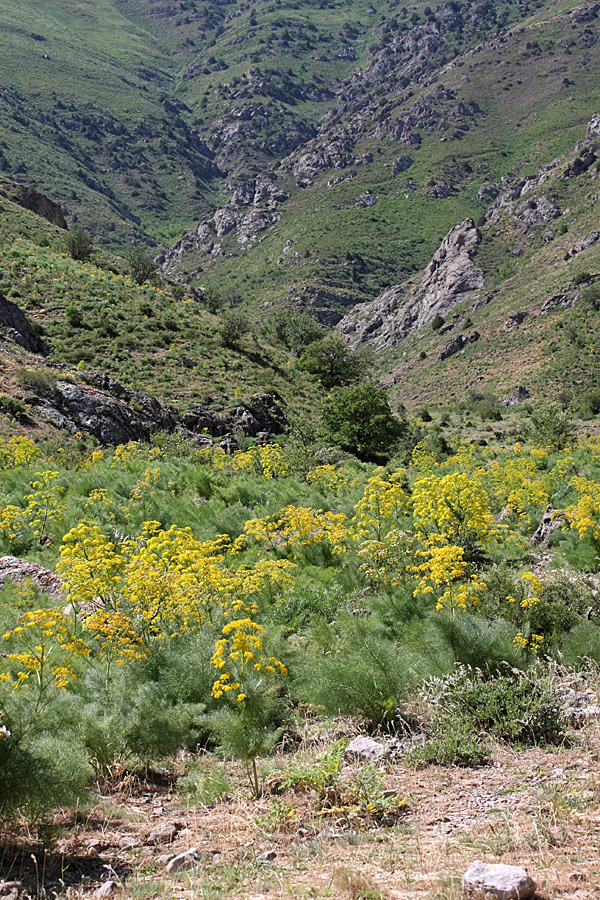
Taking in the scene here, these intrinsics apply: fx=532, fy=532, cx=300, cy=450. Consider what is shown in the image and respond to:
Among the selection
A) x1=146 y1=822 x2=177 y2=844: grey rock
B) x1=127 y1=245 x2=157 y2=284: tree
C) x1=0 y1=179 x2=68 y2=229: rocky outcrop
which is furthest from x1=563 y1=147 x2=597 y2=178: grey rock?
x1=146 y1=822 x2=177 y2=844: grey rock

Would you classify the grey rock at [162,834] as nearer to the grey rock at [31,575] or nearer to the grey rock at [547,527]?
the grey rock at [31,575]

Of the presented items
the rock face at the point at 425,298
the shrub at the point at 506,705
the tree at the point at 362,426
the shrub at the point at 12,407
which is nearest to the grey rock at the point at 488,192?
the rock face at the point at 425,298

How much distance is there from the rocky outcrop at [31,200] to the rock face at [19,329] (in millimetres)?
30177

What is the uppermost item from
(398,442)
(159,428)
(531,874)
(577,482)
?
(577,482)

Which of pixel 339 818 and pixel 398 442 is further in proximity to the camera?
pixel 398 442

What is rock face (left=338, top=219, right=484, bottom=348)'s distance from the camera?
315ft

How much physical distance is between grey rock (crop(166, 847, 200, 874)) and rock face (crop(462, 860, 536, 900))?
167 centimetres

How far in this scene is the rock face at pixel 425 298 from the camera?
9612cm

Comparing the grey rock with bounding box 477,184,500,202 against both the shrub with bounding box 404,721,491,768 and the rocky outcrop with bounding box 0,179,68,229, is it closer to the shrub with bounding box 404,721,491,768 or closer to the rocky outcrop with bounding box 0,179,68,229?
the rocky outcrop with bounding box 0,179,68,229

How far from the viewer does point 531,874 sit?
8.97 ft

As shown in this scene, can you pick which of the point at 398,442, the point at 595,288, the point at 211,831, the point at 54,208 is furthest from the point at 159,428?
the point at 595,288

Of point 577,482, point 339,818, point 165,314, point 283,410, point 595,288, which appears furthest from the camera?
point 595,288

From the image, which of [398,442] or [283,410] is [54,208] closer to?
[283,410]

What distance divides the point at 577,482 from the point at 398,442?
757 inches
